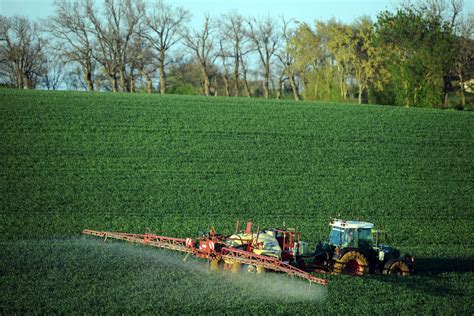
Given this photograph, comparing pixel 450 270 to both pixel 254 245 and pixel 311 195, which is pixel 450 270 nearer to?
pixel 254 245

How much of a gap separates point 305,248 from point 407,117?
31125mm

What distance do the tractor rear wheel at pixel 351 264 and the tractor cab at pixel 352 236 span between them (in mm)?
552

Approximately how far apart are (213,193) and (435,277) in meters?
12.3

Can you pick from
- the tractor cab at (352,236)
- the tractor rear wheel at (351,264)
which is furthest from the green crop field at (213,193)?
the tractor cab at (352,236)

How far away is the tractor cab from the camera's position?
1689 centimetres

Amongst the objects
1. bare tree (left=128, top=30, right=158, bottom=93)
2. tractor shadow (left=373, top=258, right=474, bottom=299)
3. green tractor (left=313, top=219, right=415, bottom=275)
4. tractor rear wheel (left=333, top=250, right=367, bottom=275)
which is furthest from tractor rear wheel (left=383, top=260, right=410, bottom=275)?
bare tree (left=128, top=30, right=158, bottom=93)

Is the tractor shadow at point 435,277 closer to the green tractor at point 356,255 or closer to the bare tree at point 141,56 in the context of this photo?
the green tractor at point 356,255

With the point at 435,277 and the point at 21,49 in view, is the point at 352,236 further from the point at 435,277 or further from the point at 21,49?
the point at 21,49

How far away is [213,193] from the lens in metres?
26.9

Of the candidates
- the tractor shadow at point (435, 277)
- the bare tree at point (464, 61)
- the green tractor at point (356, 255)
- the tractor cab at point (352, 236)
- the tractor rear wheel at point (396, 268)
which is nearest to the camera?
the tractor shadow at point (435, 277)

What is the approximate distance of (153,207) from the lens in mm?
24781

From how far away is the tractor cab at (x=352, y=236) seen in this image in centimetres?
1689

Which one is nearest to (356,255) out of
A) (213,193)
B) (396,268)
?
(396,268)

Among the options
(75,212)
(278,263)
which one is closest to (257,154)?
(75,212)
